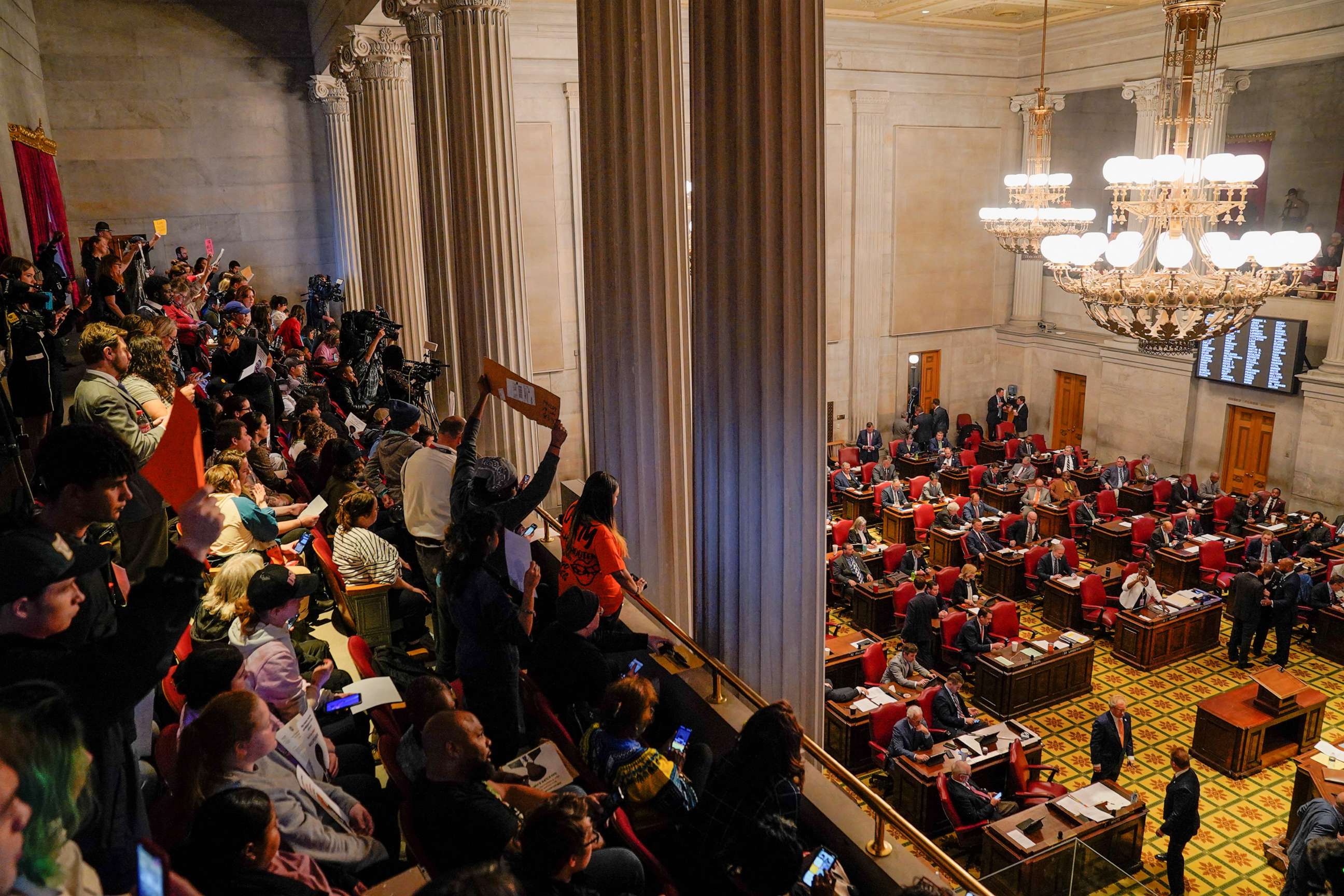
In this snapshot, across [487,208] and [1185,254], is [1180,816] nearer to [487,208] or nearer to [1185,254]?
[1185,254]

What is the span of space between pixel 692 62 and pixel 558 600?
233 centimetres

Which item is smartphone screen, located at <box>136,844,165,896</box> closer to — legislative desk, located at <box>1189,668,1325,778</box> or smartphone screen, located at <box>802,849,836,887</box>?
smartphone screen, located at <box>802,849,836,887</box>

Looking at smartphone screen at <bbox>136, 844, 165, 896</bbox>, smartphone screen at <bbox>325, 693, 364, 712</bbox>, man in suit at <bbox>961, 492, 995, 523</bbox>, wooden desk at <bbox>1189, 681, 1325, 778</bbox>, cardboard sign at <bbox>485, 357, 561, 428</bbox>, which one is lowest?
wooden desk at <bbox>1189, 681, 1325, 778</bbox>

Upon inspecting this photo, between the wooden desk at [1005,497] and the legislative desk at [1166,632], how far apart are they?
4.17 metres

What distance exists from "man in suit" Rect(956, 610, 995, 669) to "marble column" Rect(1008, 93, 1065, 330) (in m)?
11.2

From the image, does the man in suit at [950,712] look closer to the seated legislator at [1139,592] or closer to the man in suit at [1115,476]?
the seated legislator at [1139,592]

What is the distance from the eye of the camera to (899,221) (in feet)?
60.6

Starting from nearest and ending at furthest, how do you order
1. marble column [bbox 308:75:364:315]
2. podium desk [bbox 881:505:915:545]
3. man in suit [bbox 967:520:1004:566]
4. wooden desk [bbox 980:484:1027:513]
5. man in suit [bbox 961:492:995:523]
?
man in suit [bbox 967:520:1004:566] → man in suit [bbox 961:492:995:523] → podium desk [bbox 881:505:915:545] → wooden desk [bbox 980:484:1027:513] → marble column [bbox 308:75:364:315]

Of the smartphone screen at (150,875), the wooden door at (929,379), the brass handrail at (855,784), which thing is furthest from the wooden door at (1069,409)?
the smartphone screen at (150,875)

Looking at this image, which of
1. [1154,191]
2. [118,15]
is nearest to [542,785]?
[1154,191]

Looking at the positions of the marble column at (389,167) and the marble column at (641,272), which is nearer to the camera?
the marble column at (641,272)

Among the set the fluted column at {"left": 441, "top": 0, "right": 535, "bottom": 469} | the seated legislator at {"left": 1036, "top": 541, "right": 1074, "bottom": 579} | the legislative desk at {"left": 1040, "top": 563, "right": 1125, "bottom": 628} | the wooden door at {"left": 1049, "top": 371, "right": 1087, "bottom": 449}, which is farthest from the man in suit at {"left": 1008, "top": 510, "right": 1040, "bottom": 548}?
the fluted column at {"left": 441, "top": 0, "right": 535, "bottom": 469}

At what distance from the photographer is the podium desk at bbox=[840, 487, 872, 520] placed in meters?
14.6

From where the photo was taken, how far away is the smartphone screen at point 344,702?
3781 mm
